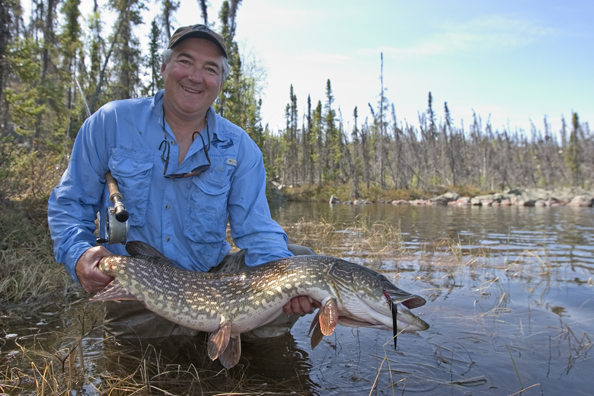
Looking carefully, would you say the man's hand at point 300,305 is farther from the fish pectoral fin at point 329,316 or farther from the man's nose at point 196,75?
the man's nose at point 196,75

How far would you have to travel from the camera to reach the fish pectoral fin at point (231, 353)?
2.79 metres

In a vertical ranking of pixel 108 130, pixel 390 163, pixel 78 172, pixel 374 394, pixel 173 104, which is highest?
pixel 390 163

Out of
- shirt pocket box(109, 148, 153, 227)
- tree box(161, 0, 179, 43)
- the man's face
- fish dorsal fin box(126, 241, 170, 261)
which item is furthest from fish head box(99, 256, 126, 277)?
tree box(161, 0, 179, 43)

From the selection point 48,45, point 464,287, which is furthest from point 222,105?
point 464,287

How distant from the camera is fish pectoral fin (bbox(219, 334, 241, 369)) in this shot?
2785 mm

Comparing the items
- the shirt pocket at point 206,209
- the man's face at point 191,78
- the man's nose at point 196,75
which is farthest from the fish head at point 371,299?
the man's nose at point 196,75

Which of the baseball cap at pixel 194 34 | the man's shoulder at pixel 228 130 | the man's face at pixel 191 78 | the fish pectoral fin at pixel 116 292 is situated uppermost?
the baseball cap at pixel 194 34

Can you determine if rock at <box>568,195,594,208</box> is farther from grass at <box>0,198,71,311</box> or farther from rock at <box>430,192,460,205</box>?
grass at <box>0,198,71,311</box>

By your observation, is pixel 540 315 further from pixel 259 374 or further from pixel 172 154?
pixel 172 154

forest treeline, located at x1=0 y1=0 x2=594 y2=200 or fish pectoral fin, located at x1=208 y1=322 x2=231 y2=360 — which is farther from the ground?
forest treeline, located at x1=0 y1=0 x2=594 y2=200

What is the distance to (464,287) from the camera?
18.8 feet

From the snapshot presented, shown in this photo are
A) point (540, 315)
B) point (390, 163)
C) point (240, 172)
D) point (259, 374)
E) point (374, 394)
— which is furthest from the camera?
point (390, 163)

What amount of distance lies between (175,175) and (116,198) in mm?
532

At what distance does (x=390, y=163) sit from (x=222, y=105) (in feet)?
94.0
